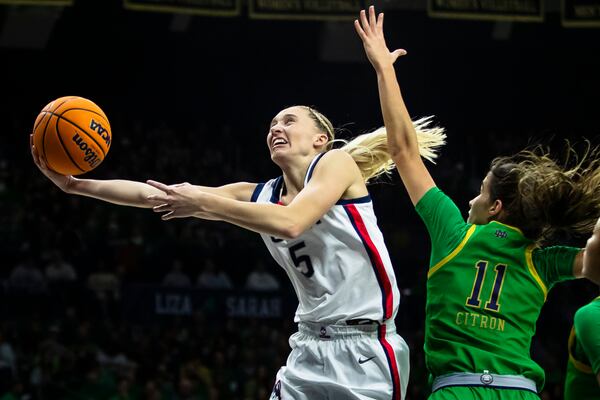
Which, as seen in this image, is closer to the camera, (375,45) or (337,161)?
(375,45)

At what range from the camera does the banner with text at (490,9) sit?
10.1 meters

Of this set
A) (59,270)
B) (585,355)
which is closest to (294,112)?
(585,355)

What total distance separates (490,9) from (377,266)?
6971 mm

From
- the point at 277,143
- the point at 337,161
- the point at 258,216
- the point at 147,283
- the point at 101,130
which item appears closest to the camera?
the point at 258,216

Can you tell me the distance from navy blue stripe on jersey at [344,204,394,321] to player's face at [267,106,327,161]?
0.38 m

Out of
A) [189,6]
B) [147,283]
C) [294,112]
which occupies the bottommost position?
[147,283]

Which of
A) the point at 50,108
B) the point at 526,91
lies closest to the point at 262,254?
the point at 526,91

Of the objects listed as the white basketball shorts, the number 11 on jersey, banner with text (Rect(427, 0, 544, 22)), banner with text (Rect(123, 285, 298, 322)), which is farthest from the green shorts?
banner with text (Rect(123, 285, 298, 322))

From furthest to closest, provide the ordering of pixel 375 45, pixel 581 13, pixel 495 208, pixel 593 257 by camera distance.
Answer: pixel 581 13 → pixel 375 45 → pixel 495 208 → pixel 593 257

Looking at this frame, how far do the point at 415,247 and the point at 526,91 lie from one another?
18.6ft

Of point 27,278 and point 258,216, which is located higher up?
point 258,216

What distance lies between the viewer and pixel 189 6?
31.6ft

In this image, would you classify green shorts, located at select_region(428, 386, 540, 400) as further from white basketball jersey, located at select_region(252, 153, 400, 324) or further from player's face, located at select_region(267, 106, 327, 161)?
player's face, located at select_region(267, 106, 327, 161)

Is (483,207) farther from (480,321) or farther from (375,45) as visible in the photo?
(375,45)
